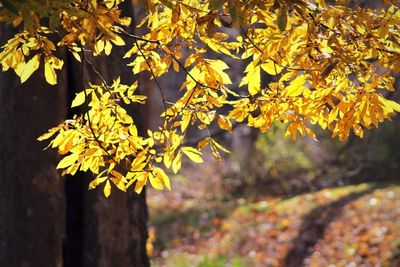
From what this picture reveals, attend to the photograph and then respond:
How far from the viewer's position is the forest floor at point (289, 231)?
8562mm

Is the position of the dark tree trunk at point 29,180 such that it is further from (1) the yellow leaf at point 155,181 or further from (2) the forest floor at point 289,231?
(2) the forest floor at point 289,231

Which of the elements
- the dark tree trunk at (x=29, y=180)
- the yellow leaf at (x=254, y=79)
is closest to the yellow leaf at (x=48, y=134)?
the yellow leaf at (x=254, y=79)

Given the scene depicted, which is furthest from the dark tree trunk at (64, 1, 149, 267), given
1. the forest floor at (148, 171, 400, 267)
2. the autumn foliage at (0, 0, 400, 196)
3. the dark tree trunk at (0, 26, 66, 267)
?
the forest floor at (148, 171, 400, 267)

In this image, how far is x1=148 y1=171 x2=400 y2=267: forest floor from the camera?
8.56 metres

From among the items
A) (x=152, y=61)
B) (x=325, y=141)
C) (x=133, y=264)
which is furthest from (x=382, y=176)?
(x=152, y=61)

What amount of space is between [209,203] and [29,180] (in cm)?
717

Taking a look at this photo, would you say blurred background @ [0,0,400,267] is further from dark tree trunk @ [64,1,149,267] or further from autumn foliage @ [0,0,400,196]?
autumn foliage @ [0,0,400,196]

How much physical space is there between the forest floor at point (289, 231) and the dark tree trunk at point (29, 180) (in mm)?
4172

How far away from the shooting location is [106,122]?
280 centimetres

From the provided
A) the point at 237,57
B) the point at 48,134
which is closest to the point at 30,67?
the point at 48,134

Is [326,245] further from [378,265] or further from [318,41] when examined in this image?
[318,41]

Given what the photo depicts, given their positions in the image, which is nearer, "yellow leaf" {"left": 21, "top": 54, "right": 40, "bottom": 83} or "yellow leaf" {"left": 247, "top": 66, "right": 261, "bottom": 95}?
"yellow leaf" {"left": 21, "top": 54, "right": 40, "bottom": 83}

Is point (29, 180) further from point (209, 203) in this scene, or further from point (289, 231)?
point (209, 203)

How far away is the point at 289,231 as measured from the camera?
9.42 m
